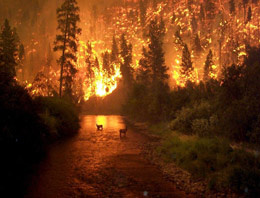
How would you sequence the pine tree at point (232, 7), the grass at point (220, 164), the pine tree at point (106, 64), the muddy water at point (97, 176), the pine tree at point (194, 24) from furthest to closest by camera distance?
the pine tree at point (106, 64)
the pine tree at point (194, 24)
the pine tree at point (232, 7)
the muddy water at point (97, 176)
the grass at point (220, 164)

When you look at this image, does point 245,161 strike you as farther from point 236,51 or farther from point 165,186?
point 236,51

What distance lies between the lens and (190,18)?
98062 millimetres

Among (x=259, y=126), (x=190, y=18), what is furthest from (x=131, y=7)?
(x=259, y=126)

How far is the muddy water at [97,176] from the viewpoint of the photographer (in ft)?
36.9

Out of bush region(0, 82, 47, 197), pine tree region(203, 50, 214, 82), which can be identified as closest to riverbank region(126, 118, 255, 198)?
bush region(0, 82, 47, 197)

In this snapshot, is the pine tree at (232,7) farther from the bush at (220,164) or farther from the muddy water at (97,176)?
the bush at (220,164)

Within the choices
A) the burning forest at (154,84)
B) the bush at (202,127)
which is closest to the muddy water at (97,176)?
the burning forest at (154,84)

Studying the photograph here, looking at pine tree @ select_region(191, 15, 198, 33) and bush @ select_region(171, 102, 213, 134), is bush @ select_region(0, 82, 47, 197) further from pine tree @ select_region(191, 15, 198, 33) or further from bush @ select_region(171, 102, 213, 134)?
pine tree @ select_region(191, 15, 198, 33)

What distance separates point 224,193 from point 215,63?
7834 centimetres

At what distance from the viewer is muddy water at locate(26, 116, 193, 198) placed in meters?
11.2

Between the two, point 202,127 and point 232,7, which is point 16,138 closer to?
point 202,127

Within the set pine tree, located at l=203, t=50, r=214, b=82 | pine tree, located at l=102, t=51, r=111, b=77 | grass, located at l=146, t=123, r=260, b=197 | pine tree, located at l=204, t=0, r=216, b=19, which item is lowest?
grass, located at l=146, t=123, r=260, b=197

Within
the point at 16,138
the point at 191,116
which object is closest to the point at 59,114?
the point at 16,138

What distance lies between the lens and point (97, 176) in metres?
13.7
